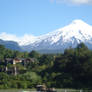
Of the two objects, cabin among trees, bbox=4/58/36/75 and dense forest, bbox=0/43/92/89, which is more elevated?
cabin among trees, bbox=4/58/36/75

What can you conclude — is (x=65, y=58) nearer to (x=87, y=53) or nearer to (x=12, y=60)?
(x=87, y=53)

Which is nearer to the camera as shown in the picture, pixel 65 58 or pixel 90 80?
pixel 90 80

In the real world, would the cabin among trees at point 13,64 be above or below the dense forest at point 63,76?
above

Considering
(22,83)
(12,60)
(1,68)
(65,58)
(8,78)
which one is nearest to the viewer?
(22,83)

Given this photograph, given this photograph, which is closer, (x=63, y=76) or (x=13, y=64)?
(x=63, y=76)

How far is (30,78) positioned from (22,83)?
257 cm

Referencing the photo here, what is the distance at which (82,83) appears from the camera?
147ft

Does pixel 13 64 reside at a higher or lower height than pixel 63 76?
higher

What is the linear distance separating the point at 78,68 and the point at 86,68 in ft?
4.70

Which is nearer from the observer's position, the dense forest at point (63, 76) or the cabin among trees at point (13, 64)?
the dense forest at point (63, 76)

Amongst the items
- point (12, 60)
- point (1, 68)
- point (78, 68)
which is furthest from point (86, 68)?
point (12, 60)

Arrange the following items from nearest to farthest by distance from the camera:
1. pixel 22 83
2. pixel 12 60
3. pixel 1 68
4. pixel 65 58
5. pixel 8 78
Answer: pixel 22 83 → pixel 8 78 → pixel 65 58 → pixel 1 68 → pixel 12 60

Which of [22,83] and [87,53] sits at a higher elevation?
[87,53]

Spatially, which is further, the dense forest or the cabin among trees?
the cabin among trees
